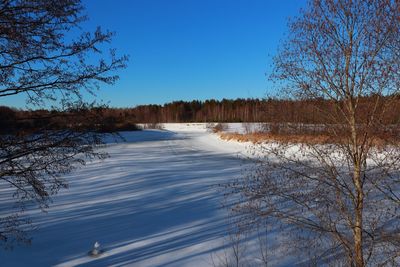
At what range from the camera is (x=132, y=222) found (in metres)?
8.30

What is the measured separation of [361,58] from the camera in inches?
173

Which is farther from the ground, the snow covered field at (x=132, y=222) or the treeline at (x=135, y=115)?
the treeline at (x=135, y=115)

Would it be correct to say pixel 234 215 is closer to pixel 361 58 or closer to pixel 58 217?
pixel 58 217

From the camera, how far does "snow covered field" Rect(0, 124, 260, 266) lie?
649 centimetres

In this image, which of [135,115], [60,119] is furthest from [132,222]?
[60,119]

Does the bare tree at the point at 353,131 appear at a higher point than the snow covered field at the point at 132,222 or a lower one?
higher

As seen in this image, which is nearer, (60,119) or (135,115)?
(60,119)

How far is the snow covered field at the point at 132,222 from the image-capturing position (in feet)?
21.3

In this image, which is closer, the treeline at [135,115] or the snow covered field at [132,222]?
the treeline at [135,115]

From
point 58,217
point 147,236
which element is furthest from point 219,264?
point 58,217

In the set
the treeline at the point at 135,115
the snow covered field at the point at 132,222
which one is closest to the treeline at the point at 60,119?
the treeline at the point at 135,115

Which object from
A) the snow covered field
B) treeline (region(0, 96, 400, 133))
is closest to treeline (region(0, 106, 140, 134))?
treeline (region(0, 96, 400, 133))

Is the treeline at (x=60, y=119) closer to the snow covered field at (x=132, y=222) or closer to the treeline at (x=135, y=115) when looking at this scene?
the treeline at (x=135, y=115)

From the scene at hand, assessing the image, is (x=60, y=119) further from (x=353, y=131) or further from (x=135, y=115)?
(x=353, y=131)
